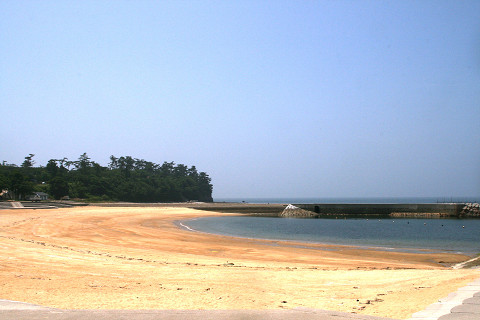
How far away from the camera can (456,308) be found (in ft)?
26.6

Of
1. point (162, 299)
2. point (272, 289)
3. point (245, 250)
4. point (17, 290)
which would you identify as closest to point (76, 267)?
point (17, 290)

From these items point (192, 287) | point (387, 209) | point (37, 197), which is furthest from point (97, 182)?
point (192, 287)

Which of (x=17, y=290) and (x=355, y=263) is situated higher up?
(x=17, y=290)

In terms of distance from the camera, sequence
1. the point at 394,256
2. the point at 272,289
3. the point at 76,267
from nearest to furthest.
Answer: the point at 272,289 < the point at 76,267 < the point at 394,256

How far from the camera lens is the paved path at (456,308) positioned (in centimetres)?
739

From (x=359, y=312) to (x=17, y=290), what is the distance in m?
9.06

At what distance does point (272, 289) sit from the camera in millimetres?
11719

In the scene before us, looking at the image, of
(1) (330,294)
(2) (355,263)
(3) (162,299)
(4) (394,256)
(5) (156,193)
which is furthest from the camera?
(5) (156,193)

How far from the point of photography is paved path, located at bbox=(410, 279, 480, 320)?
7387mm

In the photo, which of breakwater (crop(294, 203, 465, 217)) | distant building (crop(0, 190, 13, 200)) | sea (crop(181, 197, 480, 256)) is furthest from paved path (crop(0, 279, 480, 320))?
distant building (crop(0, 190, 13, 200))

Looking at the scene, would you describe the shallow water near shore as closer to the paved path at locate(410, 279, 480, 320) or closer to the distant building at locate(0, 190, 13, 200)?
the paved path at locate(410, 279, 480, 320)

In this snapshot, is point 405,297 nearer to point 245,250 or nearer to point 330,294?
point 330,294

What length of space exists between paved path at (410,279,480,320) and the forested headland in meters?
96.5

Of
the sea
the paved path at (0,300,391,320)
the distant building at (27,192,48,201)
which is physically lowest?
the sea
